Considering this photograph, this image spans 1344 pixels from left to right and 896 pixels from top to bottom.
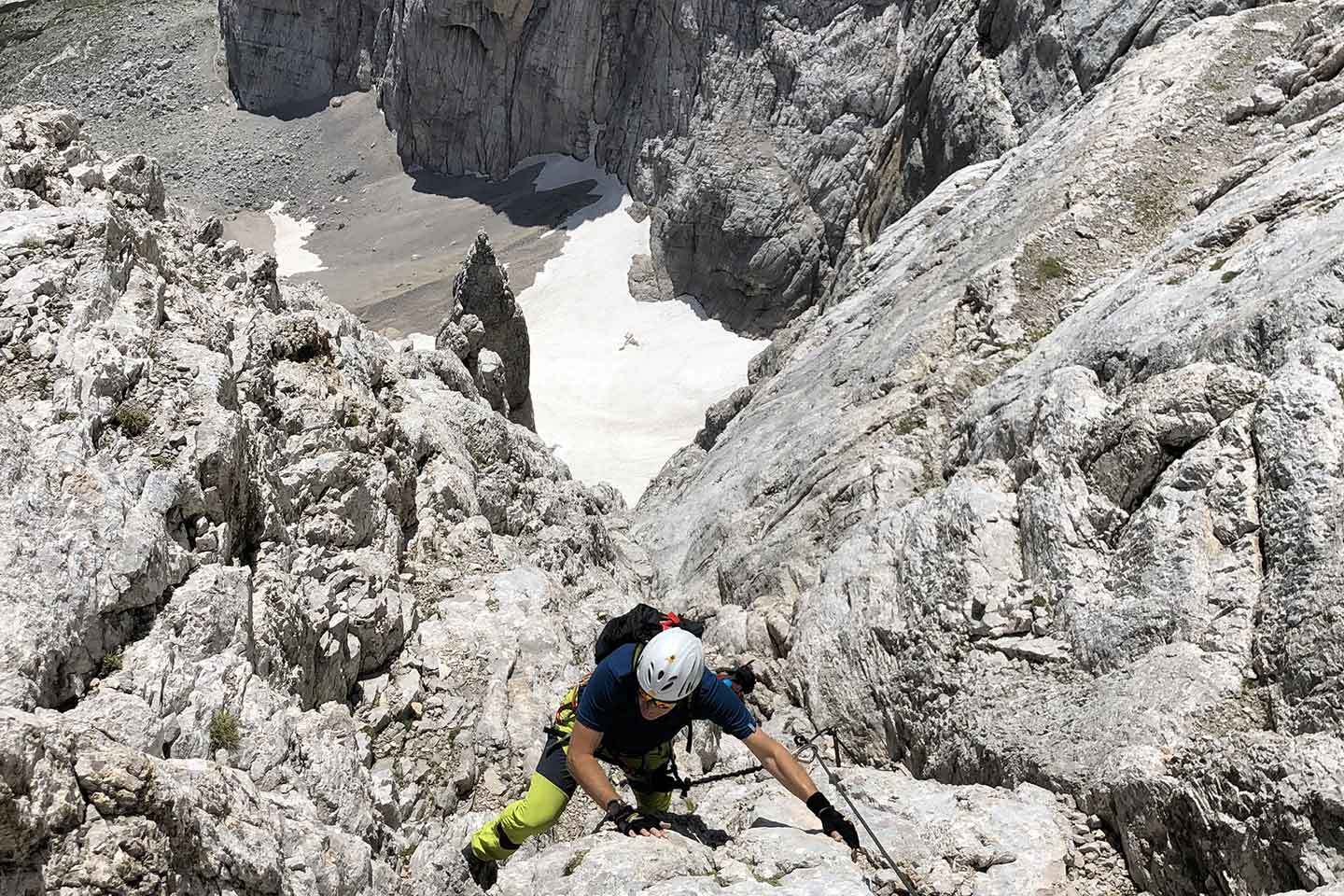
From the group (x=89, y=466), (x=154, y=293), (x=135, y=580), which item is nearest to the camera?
(x=135, y=580)

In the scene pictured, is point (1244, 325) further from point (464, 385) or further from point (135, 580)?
point (464, 385)

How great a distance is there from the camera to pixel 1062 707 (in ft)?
35.1

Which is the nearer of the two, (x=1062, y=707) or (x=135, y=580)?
(x=135, y=580)

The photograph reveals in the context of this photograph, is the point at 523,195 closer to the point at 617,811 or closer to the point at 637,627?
the point at 637,627

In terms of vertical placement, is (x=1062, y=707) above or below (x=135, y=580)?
below

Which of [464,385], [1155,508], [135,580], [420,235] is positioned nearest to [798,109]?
[420,235]

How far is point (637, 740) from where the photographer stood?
8492 millimetres

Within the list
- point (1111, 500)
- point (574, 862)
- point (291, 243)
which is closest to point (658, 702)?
point (574, 862)

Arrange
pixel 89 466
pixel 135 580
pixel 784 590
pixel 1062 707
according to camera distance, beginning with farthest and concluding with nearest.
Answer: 1. pixel 784 590
2. pixel 1062 707
3. pixel 89 466
4. pixel 135 580

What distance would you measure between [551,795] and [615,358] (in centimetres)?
5447

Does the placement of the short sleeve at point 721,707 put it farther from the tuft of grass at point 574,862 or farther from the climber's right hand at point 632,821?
the tuft of grass at point 574,862

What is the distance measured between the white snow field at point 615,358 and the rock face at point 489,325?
5.46 meters

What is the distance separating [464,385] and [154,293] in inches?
544

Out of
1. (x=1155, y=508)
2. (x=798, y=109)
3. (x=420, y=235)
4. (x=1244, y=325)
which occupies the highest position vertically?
(x=1244, y=325)
